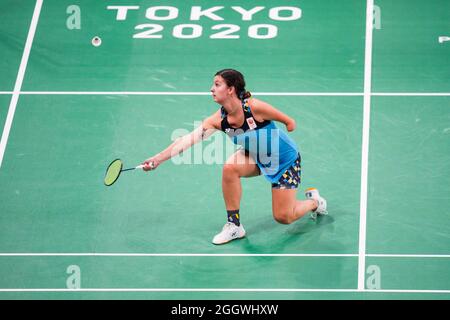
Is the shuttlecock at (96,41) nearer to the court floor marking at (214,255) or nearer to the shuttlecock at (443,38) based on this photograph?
the court floor marking at (214,255)

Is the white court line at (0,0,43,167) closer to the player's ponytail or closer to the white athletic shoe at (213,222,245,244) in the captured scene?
the white athletic shoe at (213,222,245,244)

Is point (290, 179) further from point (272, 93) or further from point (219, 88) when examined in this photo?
point (272, 93)

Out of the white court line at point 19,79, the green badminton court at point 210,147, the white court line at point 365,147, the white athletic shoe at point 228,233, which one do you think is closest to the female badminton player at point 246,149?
the white athletic shoe at point 228,233

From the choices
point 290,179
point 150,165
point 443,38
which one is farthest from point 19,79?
point 443,38

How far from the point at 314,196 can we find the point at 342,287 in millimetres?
1362

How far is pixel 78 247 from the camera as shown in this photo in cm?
1162

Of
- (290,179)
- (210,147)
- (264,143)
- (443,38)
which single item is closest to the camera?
(264,143)

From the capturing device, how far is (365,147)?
12898 millimetres

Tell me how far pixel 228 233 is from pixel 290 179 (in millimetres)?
971

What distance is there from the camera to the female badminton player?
10.9 meters

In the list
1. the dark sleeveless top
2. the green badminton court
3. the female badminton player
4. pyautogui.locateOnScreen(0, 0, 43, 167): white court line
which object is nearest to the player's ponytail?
the female badminton player

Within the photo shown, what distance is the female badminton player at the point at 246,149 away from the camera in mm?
10922
